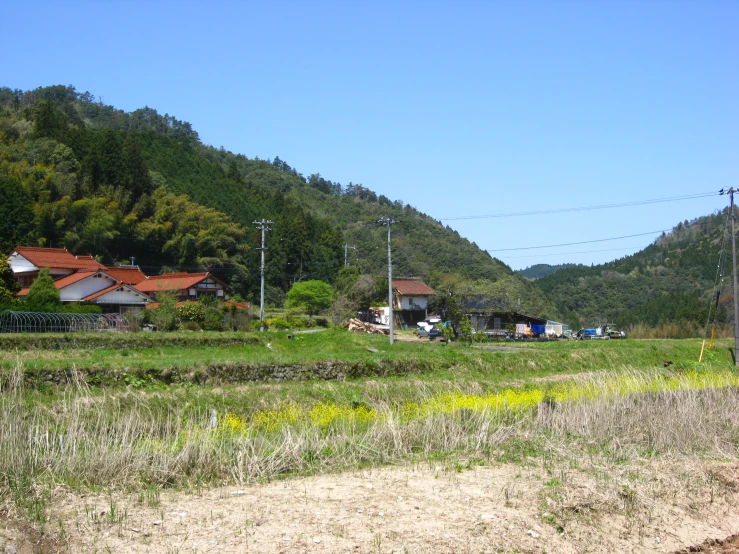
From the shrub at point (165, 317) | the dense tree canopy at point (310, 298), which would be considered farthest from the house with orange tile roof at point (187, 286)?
the shrub at point (165, 317)

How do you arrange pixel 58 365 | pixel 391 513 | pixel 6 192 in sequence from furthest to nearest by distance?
pixel 6 192, pixel 58 365, pixel 391 513

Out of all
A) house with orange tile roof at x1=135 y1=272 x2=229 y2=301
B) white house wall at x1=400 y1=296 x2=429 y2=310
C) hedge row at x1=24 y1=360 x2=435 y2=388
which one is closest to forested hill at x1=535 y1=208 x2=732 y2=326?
white house wall at x1=400 y1=296 x2=429 y2=310

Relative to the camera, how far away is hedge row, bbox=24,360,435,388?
14.4 meters

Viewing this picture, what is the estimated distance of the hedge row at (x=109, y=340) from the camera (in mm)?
21266

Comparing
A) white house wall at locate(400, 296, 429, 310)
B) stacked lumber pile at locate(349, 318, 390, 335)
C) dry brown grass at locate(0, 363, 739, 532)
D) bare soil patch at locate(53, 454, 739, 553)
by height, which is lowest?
bare soil patch at locate(53, 454, 739, 553)

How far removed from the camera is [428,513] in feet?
22.2

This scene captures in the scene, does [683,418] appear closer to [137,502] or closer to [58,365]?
[137,502]

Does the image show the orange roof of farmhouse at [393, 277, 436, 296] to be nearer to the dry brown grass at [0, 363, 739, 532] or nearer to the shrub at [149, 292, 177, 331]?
the shrub at [149, 292, 177, 331]

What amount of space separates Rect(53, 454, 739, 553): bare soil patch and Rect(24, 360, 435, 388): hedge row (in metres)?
6.43

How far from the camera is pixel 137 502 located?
22.0 ft

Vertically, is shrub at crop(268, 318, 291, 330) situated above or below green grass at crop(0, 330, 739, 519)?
above

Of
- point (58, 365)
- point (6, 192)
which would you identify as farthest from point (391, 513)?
point (6, 192)

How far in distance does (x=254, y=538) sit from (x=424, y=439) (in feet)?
13.5

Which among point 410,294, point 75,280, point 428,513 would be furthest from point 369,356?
point 410,294
